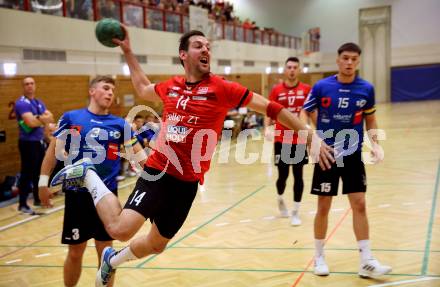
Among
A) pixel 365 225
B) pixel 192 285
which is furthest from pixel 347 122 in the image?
pixel 192 285

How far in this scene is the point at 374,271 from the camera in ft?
16.2

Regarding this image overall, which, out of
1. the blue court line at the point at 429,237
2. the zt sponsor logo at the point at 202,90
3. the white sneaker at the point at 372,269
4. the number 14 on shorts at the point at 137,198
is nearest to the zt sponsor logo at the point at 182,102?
the zt sponsor logo at the point at 202,90

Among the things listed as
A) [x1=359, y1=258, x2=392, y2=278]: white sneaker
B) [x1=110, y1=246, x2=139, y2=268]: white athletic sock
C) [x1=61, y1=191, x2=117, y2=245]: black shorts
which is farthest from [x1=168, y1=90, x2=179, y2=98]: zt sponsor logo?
[x1=359, y1=258, x2=392, y2=278]: white sneaker

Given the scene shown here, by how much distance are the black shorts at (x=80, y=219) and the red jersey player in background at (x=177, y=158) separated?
0.64ft

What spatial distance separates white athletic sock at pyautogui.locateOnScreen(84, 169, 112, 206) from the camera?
398cm

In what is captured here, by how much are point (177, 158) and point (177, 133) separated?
0.22 m

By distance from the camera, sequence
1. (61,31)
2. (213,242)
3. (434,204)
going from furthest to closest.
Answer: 1. (61,31)
2. (434,204)
3. (213,242)

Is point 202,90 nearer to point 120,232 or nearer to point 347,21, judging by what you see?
point 120,232

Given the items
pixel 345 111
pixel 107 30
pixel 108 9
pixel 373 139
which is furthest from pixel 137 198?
pixel 108 9

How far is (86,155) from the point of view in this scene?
438 cm

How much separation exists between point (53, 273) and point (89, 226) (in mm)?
1894

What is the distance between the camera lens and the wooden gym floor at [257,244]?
5242mm

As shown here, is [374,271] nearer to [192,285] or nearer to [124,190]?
[192,285]

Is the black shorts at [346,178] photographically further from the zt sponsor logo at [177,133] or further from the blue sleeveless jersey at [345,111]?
the zt sponsor logo at [177,133]
